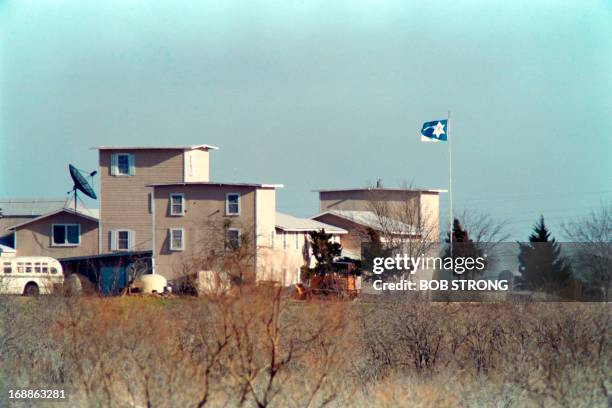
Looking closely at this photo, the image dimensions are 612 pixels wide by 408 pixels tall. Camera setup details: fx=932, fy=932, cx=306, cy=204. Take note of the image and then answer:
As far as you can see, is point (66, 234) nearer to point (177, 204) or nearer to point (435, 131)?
point (177, 204)

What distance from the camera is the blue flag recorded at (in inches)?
1571

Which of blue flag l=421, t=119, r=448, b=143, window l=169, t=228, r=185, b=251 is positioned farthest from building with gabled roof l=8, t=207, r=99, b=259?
blue flag l=421, t=119, r=448, b=143

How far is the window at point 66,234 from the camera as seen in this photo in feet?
158

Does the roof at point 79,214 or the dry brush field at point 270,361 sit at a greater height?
the roof at point 79,214

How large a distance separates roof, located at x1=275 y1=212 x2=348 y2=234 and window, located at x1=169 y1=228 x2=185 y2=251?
478cm

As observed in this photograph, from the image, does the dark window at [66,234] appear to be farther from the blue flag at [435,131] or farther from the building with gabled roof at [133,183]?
the blue flag at [435,131]

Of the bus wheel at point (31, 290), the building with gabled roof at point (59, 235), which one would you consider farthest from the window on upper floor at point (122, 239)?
the bus wheel at point (31, 290)

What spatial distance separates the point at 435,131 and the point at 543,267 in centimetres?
946

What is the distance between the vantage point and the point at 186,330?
38.7 feet

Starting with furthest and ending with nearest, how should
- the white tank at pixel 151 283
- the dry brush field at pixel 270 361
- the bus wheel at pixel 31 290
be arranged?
the white tank at pixel 151 283 → the bus wheel at pixel 31 290 → the dry brush field at pixel 270 361

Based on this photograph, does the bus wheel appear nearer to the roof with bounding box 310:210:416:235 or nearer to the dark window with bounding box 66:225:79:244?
the dark window with bounding box 66:225:79:244

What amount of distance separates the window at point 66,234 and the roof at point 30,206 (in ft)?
48.8

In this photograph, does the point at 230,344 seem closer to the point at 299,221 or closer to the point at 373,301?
the point at 373,301

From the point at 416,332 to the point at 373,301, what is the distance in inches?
81.6
